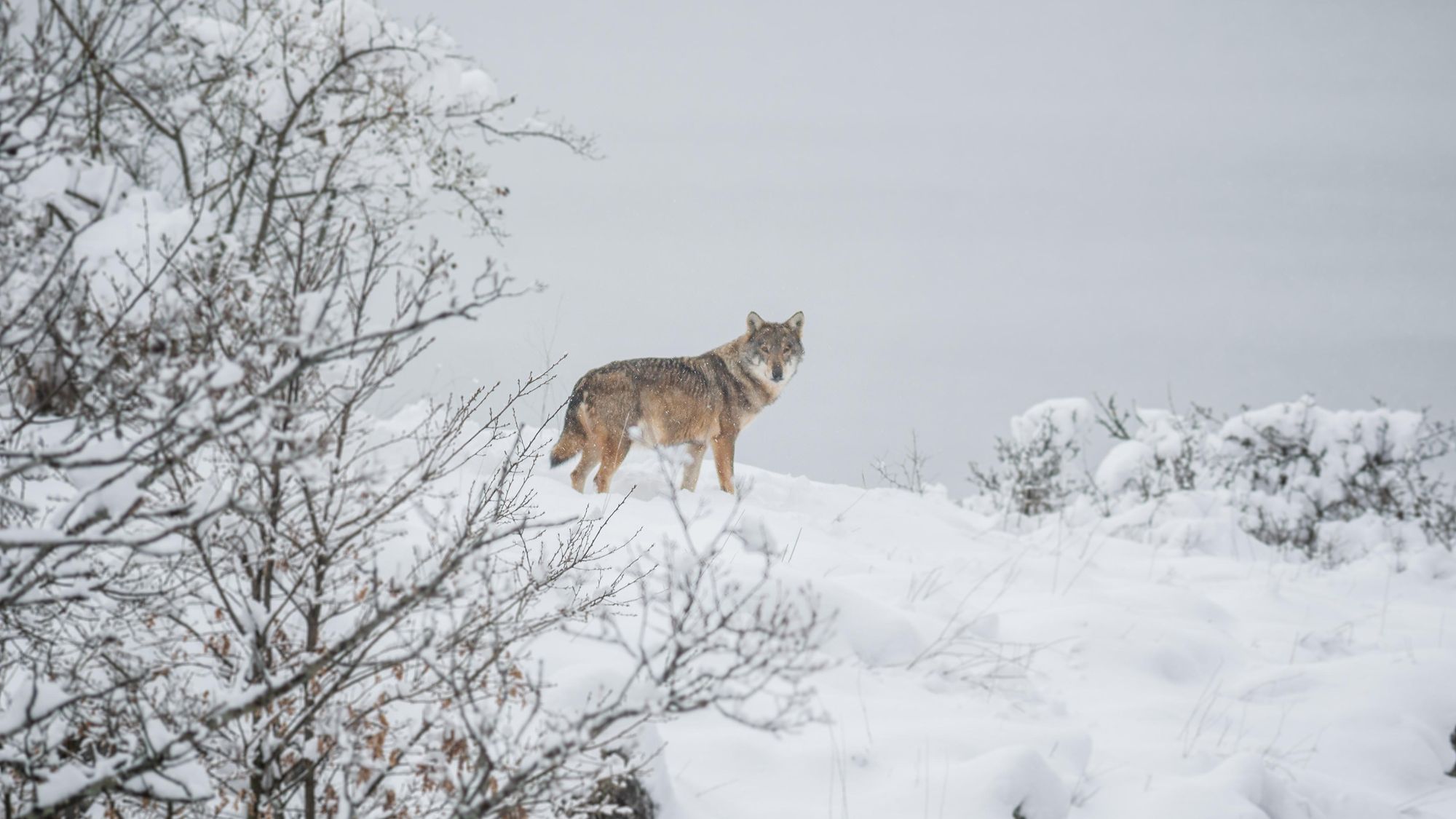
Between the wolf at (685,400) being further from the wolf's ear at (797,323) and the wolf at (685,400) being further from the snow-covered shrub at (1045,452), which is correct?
the snow-covered shrub at (1045,452)

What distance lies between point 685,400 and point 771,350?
1185 millimetres

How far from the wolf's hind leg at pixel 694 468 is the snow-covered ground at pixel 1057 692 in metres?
0.33

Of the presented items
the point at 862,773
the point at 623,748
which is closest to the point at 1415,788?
the point at 862,773

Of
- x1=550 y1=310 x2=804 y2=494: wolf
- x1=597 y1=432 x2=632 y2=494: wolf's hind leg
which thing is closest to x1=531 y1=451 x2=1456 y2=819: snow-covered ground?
x1=597 y1=432 x2=632 y2=494: wolf's hind leg

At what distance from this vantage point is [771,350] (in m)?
9.58

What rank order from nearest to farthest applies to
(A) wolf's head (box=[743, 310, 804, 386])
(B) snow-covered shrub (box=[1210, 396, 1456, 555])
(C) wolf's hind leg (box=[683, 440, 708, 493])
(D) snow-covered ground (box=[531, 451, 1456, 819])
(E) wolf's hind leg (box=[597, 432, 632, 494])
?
(D) snow-covered ground (box=[531, 451, 1456, 819])
(E) wolf's hind leg (box=[597, 432, 632, 494])
(C) wolf's hind leg (box=[683, 440, 708, 493])
(A) wolf's head (box=[743, 310, 804, 386])
(B) snow-covered shrub (box=[1210, 396, 1456, 555])

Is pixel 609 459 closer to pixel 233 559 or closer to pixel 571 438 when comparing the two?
pixel 571 438

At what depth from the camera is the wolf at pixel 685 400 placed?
8.37m

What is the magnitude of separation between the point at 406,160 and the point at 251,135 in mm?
1291

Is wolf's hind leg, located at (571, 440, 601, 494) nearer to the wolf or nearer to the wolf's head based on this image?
the wolf

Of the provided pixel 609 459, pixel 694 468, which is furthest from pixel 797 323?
pixel 609 459

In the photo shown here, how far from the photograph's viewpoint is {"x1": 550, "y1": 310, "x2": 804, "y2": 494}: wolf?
27.5 feet

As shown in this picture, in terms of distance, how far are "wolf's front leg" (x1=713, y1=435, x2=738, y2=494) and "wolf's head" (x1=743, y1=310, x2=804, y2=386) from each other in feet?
2.48

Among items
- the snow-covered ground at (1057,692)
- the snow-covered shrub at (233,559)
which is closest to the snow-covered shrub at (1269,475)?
the snow-covered ground at (1057,692)
